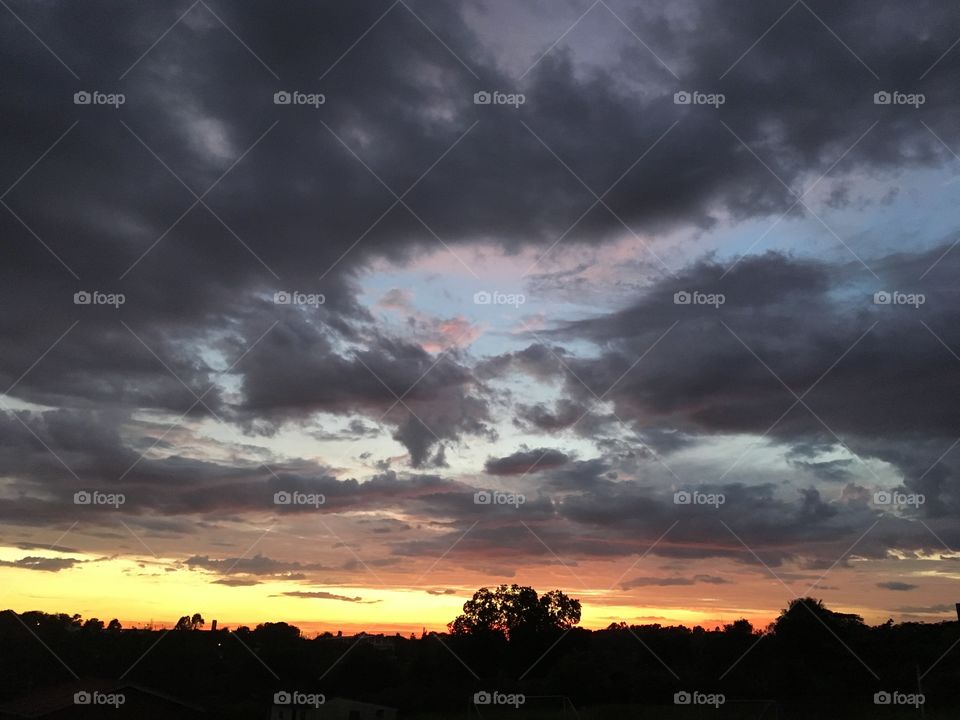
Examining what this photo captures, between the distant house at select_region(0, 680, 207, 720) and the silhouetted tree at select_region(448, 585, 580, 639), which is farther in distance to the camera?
the silhouetted tree at select_region(448, 585, 580, 639)

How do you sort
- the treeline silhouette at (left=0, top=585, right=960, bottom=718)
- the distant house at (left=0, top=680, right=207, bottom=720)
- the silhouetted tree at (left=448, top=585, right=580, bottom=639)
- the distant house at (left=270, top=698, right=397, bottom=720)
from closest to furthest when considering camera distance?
1. the distant house at (left=0, top=680, right=207, bottom=720)
2. the distant house at (left=270, top=698, right=397, bottom=720)
3. the treeline silhouette at (left=0, top=585, right=960, bottom=718)
4. the silhouetted tree at (left=448, top=585, right=580, bottom=639)

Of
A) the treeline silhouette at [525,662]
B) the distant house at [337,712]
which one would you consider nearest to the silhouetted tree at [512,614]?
the treeline silhouette at [525,662]

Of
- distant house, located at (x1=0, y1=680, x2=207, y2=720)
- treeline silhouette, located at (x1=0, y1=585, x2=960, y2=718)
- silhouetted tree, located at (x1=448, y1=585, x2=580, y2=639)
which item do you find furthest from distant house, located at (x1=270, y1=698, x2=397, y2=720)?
silhouetted tree, located at (x1=448, y1=585, x2=580, y2=639)

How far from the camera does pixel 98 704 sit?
1601 inches

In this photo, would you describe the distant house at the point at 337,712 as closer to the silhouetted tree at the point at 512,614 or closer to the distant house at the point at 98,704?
the distant house at the point at 98,704

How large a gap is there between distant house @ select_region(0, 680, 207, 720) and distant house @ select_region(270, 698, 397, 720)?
4.72m

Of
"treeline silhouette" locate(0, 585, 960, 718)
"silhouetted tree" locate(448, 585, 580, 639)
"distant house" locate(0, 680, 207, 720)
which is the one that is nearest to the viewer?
"distant house" locate(0, 680, 207, 720)

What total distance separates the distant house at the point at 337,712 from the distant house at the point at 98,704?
472 centimetres

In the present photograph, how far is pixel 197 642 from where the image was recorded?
59531 millimetres

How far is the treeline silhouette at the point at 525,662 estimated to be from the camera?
1812 inches

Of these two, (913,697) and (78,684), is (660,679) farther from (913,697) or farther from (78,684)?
(78,684)

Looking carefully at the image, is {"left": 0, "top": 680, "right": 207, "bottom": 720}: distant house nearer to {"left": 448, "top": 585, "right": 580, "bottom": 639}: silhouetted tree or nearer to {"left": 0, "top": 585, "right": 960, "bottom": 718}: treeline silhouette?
{"left": 0, "top": 585, "right": 960, "bottom": 718}: treeline silhouette

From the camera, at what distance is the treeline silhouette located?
46031 mm

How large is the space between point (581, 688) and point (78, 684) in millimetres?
26812
